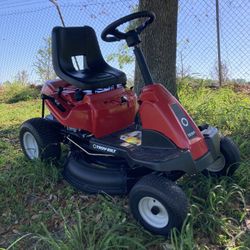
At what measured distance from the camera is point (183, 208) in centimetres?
253

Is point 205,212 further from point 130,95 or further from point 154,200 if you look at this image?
point 130,95

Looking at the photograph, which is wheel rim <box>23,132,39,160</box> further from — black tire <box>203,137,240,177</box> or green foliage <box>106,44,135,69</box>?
green foliage <box>106,44,135,69</box>

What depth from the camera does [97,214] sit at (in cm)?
304

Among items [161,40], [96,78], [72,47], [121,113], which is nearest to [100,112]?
[121,113]

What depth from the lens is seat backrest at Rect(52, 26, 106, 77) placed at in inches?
138

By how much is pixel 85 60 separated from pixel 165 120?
4.26 feet

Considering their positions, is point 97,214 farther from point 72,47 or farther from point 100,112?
point 72,47

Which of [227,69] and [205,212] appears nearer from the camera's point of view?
[205,212]

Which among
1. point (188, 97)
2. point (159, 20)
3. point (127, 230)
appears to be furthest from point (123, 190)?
point (188, 97)

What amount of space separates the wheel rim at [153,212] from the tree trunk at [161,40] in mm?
2335

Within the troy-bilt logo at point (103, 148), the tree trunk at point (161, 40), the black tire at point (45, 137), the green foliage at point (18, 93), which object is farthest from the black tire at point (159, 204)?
the green foliage at point (18, 93)

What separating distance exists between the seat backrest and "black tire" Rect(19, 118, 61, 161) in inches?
20.4

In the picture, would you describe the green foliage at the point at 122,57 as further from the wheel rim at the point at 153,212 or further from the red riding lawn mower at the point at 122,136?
the wheel rim at the point at 153,212

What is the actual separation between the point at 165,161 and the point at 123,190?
51 centimetres
